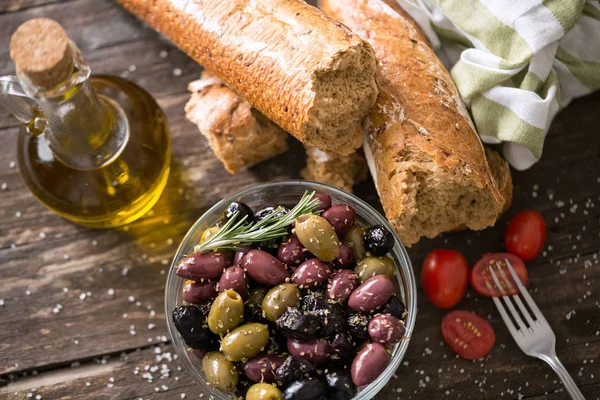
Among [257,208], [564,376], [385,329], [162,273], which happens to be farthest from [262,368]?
[564,376]

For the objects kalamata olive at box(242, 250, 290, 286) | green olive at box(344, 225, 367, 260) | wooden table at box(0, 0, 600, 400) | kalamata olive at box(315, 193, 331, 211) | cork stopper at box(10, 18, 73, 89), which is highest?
cork stopper at box(10, 18, 73, 89)

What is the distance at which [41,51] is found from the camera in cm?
131

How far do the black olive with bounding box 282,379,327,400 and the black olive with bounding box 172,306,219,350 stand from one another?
23 cm

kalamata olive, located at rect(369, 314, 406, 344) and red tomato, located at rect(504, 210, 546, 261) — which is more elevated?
kalamata olive, located at rect(369, 314, 406, 344)

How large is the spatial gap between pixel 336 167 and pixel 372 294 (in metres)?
0.51

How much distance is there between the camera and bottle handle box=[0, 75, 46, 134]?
1.53m

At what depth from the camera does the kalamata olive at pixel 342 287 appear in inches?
57.2

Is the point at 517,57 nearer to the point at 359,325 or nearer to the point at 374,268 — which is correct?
the point at 374,268

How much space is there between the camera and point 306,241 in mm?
1481

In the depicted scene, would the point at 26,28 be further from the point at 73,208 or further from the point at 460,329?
the point at 460,329

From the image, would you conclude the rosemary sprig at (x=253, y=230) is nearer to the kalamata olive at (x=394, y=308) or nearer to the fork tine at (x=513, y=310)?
the kalamata olive at (x=394, y=308)

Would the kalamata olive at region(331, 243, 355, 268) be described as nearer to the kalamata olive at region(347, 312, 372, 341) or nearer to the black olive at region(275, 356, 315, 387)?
the kalamata olive at region(347, 312, 372, 341)

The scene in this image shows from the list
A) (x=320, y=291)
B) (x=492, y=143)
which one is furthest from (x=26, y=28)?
(x=492, y=143)

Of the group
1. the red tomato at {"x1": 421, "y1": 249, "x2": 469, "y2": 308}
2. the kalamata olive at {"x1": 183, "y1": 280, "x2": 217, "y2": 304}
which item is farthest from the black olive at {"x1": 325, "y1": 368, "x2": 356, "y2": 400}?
the red tomato at {"x1": 421, "y1": 249, "x2": 469, "y2": 308}
